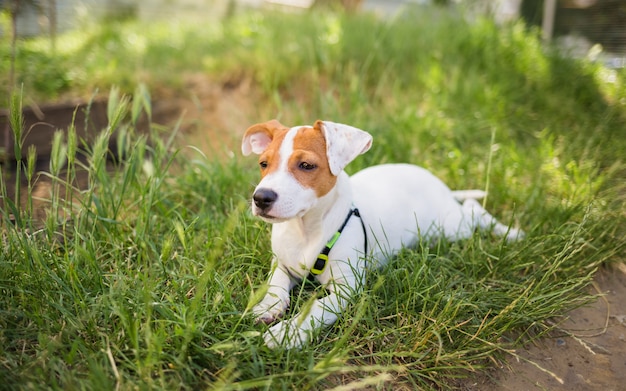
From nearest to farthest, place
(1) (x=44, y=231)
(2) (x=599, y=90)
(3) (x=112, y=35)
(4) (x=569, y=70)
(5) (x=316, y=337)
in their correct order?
(5) (x=316, y=337) < (1) (x=44, y=231) < (2) (x=599, y=90) < (4) (x=569, y=70) < (3) (x=112, y=35)

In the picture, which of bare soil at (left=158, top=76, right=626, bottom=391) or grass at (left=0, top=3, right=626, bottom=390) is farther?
bare soil at (left=158, top=76, right=626, bottom=391)

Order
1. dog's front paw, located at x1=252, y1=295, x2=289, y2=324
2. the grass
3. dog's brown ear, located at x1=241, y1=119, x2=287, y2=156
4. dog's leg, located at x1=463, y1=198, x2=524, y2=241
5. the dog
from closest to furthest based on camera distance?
1. the grass
2. the dog
3. dog's front paw, located at x1=252, y1=295, x2=289, y2=324
4. dog's brown ear, located at x1=241, y1=119, x2=287, y2=156
5. dog's leg, located at x1=463, y1=198, x2=524, y2=241

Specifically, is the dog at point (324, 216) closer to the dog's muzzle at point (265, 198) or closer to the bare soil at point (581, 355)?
the dog's muzzle at point (265, 198)

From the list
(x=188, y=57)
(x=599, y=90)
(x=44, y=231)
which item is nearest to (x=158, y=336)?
(x=44, y=231)

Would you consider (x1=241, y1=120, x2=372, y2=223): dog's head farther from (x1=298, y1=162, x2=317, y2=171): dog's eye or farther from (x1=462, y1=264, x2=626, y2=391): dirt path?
(x1=462, y1=264, x2=626, y2=391): dirt path

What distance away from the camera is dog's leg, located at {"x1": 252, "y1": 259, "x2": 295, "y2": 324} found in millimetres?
1997

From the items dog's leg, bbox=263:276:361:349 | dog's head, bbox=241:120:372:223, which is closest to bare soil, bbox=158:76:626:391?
dog's leg, bbox=263:276:361:349

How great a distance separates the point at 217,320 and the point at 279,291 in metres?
0.32

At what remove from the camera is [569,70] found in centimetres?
461

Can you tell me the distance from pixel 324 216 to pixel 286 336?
1.87ft

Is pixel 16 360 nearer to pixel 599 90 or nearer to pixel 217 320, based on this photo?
pixel 217 320

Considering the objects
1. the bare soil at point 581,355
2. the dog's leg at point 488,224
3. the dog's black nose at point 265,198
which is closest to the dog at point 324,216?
the dog's black nose at point 265,198

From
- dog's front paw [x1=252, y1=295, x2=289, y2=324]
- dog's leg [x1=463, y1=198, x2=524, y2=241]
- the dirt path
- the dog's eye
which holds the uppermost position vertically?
the dog's eye

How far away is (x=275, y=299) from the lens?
2.10m
